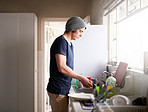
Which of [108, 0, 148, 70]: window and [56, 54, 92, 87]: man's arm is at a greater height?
[108, 0, 148, 70]: window

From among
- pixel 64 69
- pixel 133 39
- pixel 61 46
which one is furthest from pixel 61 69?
pixel 133 39

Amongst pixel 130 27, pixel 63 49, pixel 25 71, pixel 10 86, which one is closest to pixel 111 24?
pixel 130 27

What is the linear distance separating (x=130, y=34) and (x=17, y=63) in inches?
74.4

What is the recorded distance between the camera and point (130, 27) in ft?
6.59

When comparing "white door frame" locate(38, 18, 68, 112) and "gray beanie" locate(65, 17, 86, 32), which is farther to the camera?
"white door frame" locate(38, 18, 68, 112)

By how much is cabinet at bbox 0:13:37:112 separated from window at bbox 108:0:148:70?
1.35 metres

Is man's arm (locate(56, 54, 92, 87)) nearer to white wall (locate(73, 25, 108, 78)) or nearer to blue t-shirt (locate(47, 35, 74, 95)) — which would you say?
blue t-shirt (locate(47, 35, 74, 95))

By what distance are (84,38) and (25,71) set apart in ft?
3.91

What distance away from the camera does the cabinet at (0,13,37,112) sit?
9.62 feet

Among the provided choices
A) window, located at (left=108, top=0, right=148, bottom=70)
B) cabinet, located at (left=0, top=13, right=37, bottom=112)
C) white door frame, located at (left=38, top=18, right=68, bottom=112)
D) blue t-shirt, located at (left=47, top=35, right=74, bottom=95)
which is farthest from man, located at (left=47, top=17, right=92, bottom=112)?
white door frame, located at (left=38, top=18, right=68, bottom=112)

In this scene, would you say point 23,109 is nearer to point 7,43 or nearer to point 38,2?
point 7,43

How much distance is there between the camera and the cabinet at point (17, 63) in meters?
2.93

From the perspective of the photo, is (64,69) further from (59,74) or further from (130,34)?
(130,34)

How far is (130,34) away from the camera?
203cm
